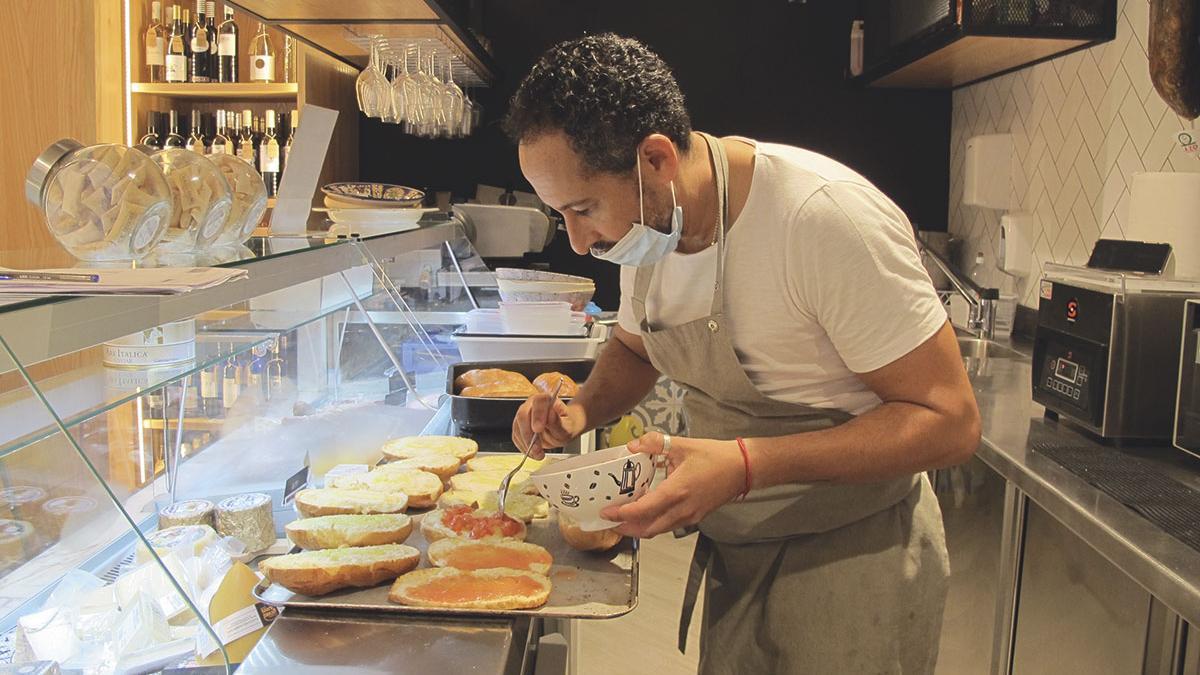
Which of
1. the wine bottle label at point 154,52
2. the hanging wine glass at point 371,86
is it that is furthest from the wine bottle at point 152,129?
the hanging wine glass at point 371,86

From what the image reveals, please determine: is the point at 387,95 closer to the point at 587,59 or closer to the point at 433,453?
the point at 433,453

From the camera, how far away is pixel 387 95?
11.9 feet

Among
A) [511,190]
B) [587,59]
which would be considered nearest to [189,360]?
[587,59]

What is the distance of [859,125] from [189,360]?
460 cm

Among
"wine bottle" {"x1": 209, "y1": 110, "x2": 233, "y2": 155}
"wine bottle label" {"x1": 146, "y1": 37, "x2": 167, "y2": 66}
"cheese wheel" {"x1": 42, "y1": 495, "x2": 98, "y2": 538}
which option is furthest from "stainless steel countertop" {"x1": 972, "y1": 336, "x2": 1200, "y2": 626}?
"wine bottle label" {"x1": 146, "y1": 37, "x2": 167, "y2": 66}

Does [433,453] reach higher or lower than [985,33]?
lower

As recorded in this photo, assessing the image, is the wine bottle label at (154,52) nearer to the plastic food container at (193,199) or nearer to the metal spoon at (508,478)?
the plastic food container at (193,199)

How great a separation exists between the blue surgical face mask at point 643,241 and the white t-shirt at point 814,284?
8cm

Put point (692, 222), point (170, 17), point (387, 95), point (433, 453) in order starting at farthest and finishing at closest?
point (170, 17) < point (387, 95) < point (433, 453) < point (692, 222)

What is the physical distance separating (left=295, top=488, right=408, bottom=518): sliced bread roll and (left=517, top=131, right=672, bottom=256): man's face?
1.86 ft

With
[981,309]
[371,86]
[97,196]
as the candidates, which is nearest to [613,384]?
[97,196]

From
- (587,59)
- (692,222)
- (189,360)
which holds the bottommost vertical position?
(189,360)

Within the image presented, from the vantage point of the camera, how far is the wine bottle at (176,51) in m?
4.96

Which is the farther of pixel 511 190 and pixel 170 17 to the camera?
pixel 511 190
